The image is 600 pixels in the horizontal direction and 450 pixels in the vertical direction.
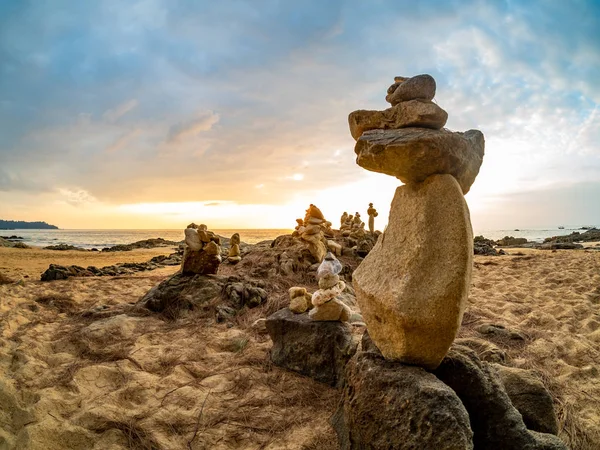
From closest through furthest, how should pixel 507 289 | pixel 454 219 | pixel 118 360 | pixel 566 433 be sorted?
pixel 454 219, pixel 566 433, pixel 118 360, pixel 507 289

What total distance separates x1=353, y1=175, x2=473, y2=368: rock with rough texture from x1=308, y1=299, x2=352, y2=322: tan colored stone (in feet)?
4.46

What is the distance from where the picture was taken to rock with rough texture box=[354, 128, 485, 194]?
2678 mm

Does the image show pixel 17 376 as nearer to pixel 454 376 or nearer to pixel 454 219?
pixel 454 376

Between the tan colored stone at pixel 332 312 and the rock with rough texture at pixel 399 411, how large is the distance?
4.49 feet

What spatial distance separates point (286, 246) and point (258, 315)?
15.6 feet

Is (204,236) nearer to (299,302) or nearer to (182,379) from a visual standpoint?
(299,302)

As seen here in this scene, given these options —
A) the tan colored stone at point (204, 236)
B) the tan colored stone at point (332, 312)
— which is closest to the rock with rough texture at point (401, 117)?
the tan colored stone at point (332, 312)

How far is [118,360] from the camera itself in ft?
15.4

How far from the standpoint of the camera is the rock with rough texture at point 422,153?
105 inches

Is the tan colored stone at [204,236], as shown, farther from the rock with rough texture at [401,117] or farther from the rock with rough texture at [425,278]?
the rock with rough texture at [425,278]

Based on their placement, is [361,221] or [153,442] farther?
[361,221]

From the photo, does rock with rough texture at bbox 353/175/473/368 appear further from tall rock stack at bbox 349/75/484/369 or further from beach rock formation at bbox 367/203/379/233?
beach rock formation at bbox 367/203/379/233

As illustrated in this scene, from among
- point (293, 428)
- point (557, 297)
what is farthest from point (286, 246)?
point (293, 428)

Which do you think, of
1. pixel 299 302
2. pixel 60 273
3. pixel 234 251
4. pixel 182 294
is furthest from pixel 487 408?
pixel 60 273
